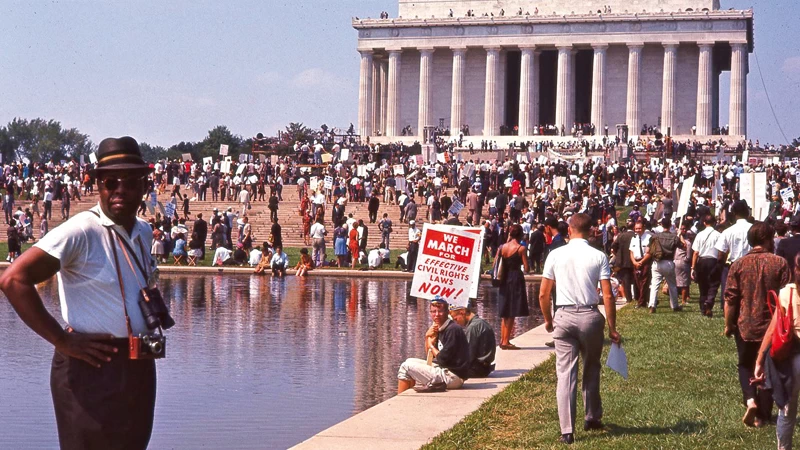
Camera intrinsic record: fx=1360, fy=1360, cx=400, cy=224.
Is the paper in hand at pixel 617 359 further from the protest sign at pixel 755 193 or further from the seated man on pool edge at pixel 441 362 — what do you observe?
the protest sign at pixel 755 193

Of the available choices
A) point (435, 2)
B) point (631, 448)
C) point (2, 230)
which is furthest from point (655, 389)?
point (435, 2)

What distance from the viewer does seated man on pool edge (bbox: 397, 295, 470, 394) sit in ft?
44.1

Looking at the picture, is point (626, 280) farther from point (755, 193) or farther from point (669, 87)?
point (669, 87)

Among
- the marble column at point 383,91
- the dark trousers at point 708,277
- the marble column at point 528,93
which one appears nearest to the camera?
the dark trousers at point 708,277

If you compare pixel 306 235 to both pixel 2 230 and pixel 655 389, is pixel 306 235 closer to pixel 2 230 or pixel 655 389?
pixel 2 230

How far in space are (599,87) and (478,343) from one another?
7621 centimetres

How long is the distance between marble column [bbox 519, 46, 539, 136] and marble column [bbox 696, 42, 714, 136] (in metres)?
10.6

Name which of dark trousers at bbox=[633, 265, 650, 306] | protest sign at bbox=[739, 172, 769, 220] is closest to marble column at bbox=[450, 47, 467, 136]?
protest sign at bbox=[739, 172, 769, 220]

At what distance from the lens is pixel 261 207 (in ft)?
178

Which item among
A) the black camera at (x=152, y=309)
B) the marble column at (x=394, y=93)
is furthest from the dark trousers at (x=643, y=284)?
the marble column at (x=394, y=93)

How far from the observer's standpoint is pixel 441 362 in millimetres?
13703

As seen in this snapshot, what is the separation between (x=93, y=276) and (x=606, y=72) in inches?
3405

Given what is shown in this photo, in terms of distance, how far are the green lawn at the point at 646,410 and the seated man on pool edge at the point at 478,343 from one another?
1.49ft

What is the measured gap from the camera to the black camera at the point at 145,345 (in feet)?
18.6
